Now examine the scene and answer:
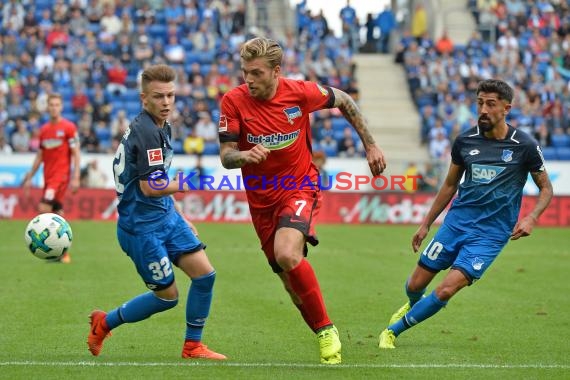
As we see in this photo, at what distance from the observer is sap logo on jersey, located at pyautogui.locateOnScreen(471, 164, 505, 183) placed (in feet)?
29.4

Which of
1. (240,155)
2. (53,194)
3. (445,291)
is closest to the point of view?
(240,155)

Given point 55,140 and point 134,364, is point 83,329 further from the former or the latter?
point 55,140

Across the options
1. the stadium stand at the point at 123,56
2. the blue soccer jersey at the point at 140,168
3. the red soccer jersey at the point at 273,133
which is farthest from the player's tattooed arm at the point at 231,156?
the stadium stand at the point at 123,56

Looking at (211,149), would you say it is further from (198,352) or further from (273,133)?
(273,133)

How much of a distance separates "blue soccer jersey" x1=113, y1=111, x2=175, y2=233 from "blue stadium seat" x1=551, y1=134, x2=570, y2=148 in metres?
23.3

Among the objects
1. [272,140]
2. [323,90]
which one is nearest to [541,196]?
[323,90]

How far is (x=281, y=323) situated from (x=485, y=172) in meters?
2.62

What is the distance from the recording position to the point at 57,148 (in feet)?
51.5

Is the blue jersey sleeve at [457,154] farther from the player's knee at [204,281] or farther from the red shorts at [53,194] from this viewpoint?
the red shorts at [53,194]

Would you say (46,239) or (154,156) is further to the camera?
(46,239)

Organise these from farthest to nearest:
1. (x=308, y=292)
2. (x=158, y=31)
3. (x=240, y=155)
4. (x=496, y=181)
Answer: (x=158, y=31) → (x=496, y=181) → (x=308, y=292) → (x=240, y=155)

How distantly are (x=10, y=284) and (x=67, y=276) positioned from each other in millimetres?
1121

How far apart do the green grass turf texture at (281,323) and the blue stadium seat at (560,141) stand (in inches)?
490

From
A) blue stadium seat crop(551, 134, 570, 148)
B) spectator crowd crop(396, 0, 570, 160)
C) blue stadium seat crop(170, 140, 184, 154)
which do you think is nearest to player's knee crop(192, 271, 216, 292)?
blue stadium seat crop(170, 140, 184, 154)
